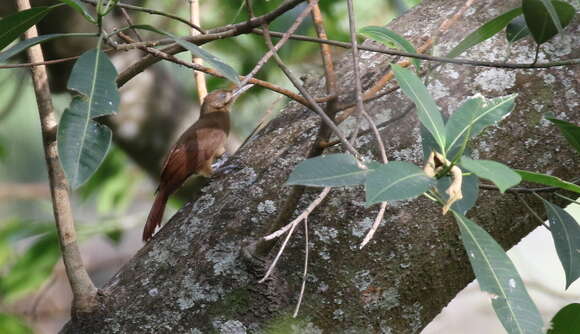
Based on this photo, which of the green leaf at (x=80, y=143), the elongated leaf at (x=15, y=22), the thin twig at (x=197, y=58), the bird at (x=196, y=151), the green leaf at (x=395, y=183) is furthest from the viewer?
the bird at (x=196, y=151)

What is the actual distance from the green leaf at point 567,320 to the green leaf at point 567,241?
116 millimetres

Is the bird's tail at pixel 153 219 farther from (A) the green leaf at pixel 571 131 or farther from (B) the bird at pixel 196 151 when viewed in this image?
(A) the green leaf at pixel 571 131

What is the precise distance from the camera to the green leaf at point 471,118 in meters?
1.03

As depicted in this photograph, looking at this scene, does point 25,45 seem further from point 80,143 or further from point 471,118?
point 471,118

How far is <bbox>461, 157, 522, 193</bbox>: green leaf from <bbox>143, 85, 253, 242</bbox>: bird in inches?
48.6

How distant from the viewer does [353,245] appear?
4.50 feet

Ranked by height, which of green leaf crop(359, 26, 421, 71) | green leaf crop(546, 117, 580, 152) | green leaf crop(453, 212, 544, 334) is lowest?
green leaf crop(453, 212, 544, 334)

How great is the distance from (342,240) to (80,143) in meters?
0.57

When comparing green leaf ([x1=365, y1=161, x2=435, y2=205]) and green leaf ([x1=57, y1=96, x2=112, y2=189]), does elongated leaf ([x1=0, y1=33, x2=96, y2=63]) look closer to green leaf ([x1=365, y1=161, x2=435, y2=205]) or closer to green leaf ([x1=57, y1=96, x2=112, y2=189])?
green leaf ([x1=57, y1=96, x2=112, y2=189])

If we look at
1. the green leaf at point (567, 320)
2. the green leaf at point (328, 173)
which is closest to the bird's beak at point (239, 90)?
the green leaf at point (328, 173)

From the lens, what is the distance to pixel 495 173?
2.81 ft

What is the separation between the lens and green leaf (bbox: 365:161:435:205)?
83 centimetres

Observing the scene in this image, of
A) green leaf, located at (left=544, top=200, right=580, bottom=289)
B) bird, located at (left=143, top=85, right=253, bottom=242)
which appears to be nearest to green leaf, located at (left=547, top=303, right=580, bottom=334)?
→ green leaf, located at (left=544, top=200, right=580, bottom=289)

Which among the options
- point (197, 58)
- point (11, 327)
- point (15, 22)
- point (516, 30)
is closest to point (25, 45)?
point (15, 22)
